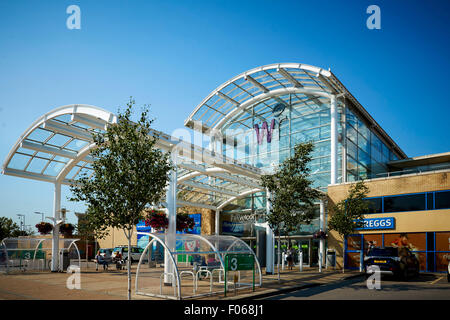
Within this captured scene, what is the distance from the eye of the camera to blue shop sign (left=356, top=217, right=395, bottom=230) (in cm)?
2324

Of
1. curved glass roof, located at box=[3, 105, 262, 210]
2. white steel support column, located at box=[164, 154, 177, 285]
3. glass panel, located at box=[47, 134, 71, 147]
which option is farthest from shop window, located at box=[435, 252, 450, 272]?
glass panel, located at box=[47, 134, 71, 147]

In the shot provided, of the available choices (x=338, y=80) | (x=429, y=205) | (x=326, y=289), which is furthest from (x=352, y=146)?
(x=326, y=289)

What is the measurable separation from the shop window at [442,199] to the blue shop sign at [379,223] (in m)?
2.60

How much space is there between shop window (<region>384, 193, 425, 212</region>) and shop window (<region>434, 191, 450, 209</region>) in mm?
717

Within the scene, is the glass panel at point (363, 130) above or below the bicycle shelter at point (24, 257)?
above

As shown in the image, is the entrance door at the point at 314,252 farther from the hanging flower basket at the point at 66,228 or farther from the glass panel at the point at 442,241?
the hanging flower basket at the point at 66,228

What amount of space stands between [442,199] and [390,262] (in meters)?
6.97

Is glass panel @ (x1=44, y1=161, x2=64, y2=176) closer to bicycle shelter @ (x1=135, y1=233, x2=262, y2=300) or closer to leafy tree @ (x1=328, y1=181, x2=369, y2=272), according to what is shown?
bicycle shelter @ (x1=135, y1=233, x2=262, y2=300)

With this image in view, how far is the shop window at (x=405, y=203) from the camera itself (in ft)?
74.0

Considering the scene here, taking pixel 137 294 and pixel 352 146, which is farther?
pixel 352 146

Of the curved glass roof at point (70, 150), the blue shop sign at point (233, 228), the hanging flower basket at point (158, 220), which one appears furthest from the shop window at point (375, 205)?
the hanging flower basket at point (158, 220)
